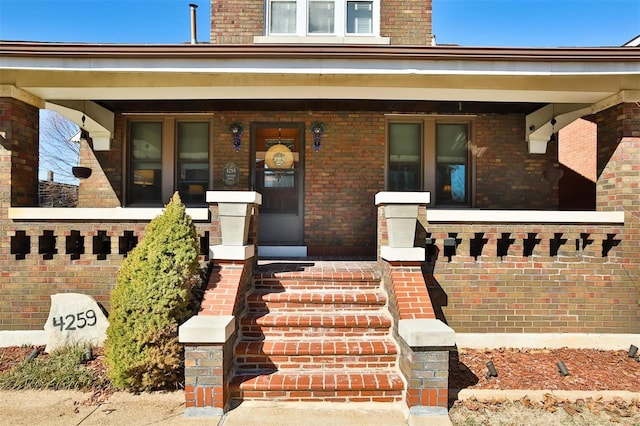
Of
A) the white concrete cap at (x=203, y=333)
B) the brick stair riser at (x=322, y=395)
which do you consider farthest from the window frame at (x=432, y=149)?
the white concrete cap at (x=203, y=333)

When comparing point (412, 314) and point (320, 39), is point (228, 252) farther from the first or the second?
point (320, 39)

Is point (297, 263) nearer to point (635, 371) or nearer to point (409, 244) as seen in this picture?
point (409, 244)

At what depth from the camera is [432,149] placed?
22.5ft

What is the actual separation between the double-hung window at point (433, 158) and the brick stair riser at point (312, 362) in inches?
146

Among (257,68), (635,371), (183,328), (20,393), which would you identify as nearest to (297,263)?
(183,328)

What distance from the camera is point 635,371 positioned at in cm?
423

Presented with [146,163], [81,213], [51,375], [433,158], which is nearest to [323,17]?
[433,158]

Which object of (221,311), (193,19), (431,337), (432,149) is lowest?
(431,337)

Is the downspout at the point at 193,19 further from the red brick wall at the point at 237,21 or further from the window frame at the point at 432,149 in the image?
the window frame at the point at 432,149

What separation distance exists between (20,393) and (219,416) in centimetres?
223

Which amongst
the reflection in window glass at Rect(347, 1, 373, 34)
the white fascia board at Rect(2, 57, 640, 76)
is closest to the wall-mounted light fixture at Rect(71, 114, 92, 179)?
the white fascia board at Rect(2, 57, 640, 76)

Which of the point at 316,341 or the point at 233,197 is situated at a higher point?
the point at 233,197

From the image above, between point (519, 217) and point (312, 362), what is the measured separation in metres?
3.27

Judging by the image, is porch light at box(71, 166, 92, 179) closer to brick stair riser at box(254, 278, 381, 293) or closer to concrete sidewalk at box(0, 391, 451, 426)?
concrete sidewalk at box(0, 391, 451, 426)
